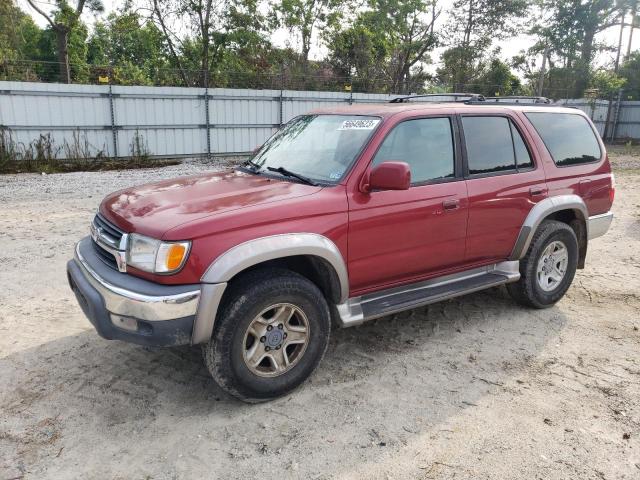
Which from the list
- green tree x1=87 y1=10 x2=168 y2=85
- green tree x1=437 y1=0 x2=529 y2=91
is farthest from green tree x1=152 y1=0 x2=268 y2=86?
green tree x1=437 y1=0 x2=529 y2=91

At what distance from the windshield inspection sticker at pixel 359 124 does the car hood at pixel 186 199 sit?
0.68 m

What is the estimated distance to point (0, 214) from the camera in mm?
8180

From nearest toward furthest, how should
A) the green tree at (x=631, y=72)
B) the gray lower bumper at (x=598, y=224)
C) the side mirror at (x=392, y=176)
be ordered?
1. the side mirror at (x=392, y=176)
2. the gray lower bumper at (x=598, y=224)
3. the green tree at (x=631, y=72)

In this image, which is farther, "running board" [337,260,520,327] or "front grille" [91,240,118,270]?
"running board" [337,260,520,327]

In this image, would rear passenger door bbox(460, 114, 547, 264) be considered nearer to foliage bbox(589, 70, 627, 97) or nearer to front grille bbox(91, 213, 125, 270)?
front grille bbox(91, 213, 125, 270)

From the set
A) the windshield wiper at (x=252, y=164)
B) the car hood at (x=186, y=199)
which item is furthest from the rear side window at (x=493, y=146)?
the windshield wiper at (x=252, y=164)

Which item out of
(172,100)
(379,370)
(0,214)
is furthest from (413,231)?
(172,100)

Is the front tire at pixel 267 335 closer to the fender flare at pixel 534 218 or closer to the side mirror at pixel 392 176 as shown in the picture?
the side mirror at pixel 392 176

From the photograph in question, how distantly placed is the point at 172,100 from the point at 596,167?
1220 cm

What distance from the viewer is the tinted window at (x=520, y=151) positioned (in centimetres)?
457

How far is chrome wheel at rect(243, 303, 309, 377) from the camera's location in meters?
3.29

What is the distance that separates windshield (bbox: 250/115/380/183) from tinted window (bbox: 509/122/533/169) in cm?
146

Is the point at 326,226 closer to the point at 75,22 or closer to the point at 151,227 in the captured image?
the point at 151,227

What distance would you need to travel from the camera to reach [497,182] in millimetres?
4328
